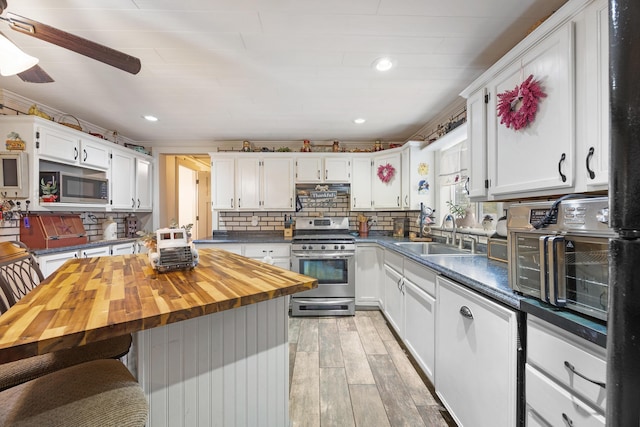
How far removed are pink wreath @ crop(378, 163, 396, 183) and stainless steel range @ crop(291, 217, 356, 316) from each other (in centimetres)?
95

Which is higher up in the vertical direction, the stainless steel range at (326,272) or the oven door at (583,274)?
the oven door at (583,274)

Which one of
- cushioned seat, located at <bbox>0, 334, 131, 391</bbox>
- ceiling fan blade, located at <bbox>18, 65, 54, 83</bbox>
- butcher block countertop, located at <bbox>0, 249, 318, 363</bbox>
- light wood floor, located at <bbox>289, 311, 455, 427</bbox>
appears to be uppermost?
ceiling fan blade, located at <bbox>18, 65, 54, 83</bbox>

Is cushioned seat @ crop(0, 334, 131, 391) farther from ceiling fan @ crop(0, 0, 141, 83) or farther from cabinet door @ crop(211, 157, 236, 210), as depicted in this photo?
cabinet door @ crop(211, 157, 236, 210)

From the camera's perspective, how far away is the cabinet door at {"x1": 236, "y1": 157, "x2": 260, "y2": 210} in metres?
3.73

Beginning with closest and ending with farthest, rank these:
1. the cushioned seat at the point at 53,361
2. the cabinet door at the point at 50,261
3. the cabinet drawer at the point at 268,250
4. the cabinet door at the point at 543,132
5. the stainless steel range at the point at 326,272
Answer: the cushioned seat at the point at 53,361 → the cabinet door at the point at 543,132 → the cabinet door at the point at 50,261 → the stainless steel range at the point at 326,272 → the cabinet drawer at the point at 268,250

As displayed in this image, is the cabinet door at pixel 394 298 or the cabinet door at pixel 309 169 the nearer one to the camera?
the cabinet door at pixel 394 298

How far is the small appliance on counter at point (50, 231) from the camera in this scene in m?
2.55

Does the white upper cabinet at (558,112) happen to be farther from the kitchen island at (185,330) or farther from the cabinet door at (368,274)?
the cabinet door at (368,274)

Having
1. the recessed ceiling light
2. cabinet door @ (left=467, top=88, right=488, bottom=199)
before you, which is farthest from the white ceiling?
cabinet door @ (left=467, top=88, right=488, bottom=199)

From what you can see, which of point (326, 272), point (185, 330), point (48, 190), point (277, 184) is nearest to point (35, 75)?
point (48, 190)

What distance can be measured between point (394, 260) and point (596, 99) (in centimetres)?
192

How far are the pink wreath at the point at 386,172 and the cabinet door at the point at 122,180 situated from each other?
11.1ft

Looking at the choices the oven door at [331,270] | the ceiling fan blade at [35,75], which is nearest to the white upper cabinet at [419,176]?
the oven door at [331,270]

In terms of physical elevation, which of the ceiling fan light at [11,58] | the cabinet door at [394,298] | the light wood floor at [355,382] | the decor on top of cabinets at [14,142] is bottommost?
the light wood floor at [355,382]
